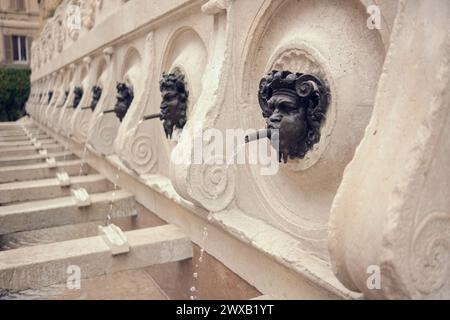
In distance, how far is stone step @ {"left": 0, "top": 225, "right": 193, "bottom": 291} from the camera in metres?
2.25

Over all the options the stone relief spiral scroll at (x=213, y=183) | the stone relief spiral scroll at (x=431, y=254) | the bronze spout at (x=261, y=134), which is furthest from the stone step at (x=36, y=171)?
the stone relief spiral scroll at (x=431, y=254)

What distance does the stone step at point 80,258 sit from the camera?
2246mm

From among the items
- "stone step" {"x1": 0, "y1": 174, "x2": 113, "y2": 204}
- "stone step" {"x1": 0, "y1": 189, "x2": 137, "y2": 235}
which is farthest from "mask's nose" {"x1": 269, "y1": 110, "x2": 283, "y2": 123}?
"stone step" {"x1": 0, "y1": 174, "x2": 113, "y2": 204}

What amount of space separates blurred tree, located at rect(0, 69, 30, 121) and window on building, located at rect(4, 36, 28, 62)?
1.97 metres

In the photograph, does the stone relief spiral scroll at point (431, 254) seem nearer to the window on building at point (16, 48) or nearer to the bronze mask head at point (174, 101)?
the bronze mask head at point (174, 101)

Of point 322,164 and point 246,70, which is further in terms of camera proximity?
point 246,70

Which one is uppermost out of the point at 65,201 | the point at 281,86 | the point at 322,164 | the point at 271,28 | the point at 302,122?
the point at 271,28

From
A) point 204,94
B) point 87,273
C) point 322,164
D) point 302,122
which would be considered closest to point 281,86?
point 302,122

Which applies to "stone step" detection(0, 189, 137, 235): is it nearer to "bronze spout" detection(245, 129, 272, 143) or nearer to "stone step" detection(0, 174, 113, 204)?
"stone step" detection(0, 174, 113, 204)

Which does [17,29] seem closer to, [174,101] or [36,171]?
[36,171]

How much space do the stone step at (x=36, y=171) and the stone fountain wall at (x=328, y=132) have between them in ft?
5.97

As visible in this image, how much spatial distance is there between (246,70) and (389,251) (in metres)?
1.33
